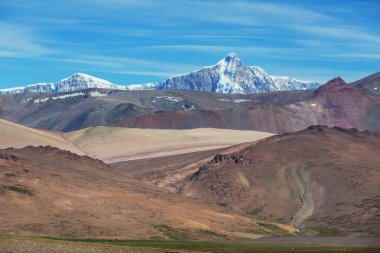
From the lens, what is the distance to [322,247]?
507ft

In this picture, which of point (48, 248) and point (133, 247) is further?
point (133, 247)

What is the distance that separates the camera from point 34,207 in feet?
643

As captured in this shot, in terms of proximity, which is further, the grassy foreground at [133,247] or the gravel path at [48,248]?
the grassy foreground at [133,247]

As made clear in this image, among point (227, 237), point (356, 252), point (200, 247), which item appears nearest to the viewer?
point (356, 252)

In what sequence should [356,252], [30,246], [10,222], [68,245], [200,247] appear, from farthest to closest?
[10,222], [200,247], [356,252], [68,245], [30,246]

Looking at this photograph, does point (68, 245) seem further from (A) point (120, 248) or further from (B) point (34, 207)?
(B) point (34, 207)

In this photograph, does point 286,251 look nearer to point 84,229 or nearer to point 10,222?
point 84,229

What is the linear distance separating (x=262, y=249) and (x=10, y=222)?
65096mm

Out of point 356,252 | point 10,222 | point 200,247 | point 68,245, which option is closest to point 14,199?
point 10,222

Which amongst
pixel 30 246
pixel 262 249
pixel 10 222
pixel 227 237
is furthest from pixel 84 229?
pixel 30 246

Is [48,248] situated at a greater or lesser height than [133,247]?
greater

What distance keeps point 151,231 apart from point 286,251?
5631cm

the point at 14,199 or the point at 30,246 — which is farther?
the point at 14,199

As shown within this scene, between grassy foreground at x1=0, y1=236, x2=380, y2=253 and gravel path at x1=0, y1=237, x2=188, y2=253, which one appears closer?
gravel path at x1=0, y1=237, x2=188, y2=253
